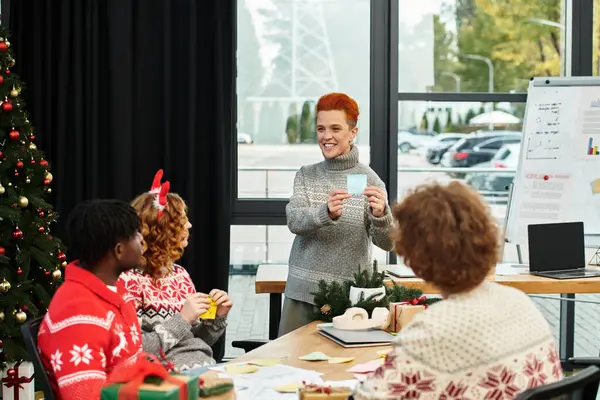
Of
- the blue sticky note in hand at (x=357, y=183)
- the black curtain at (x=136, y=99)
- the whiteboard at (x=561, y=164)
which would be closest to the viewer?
the blue sticky note in hand at (x=357, y=183)

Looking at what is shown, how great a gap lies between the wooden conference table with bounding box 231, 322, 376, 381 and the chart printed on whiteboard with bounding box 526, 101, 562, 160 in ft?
8.64

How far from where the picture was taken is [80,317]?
6.81 feet

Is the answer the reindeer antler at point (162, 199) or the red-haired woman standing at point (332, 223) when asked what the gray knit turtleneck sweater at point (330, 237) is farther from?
the reindeer antler at point (162, 199)

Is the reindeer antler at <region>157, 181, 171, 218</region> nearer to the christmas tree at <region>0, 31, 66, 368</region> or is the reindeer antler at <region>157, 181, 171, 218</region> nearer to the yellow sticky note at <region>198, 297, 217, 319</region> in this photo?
the yellow sticky note at <region>198, 297, 217, 319</region>

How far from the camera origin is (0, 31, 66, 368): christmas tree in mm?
4148

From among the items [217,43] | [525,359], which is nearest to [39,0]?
[217,43]

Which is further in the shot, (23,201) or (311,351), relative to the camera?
(23,201)

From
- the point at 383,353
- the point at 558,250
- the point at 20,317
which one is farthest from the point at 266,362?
the point at 558,250

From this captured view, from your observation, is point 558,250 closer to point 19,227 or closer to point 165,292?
point 165,292

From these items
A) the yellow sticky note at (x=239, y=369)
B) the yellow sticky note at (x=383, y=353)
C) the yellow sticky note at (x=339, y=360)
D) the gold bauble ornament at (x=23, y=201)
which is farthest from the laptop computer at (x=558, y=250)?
the gold bauble ornament at (x=23, y=201)

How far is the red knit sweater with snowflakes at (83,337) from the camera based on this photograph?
2031 millimetres

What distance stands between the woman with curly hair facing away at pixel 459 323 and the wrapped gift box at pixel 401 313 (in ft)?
3.51

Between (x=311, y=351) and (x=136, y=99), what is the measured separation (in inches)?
119

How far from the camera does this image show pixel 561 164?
16.7 ft
